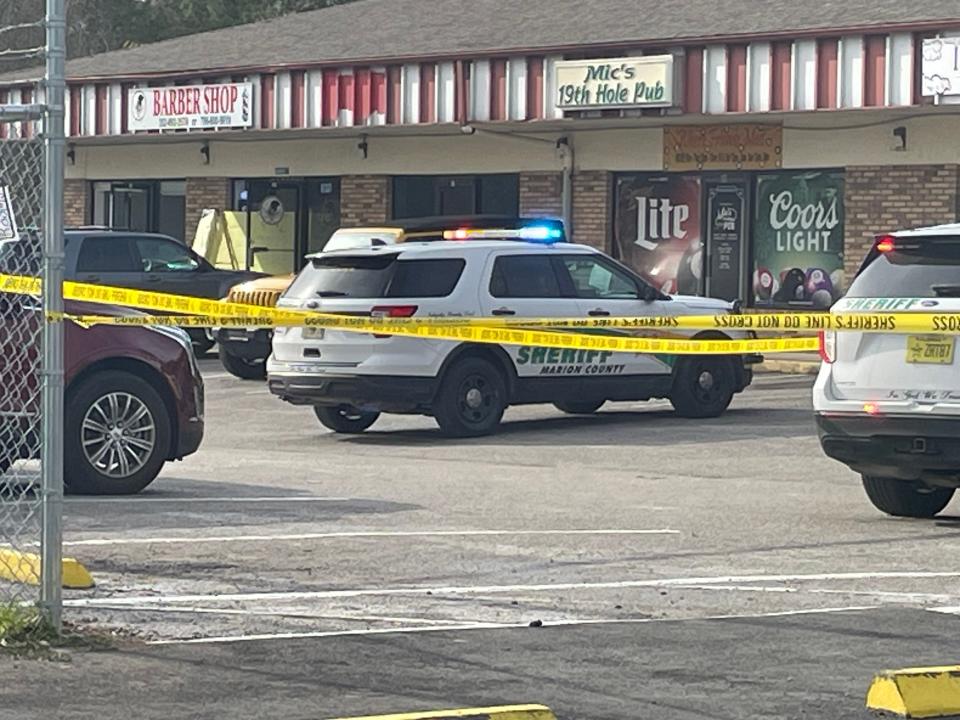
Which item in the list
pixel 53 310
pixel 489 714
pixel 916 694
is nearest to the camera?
pixel 489 714

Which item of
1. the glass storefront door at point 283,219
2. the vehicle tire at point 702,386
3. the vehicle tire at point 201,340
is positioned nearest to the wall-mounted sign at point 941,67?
the vehicle tire at point 702,386

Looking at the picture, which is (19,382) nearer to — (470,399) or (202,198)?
(470,399)

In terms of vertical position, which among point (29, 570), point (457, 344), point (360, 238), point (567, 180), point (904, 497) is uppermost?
point (567, 180)

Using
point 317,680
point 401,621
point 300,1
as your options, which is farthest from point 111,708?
point 300,1

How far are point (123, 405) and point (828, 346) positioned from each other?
4.51m

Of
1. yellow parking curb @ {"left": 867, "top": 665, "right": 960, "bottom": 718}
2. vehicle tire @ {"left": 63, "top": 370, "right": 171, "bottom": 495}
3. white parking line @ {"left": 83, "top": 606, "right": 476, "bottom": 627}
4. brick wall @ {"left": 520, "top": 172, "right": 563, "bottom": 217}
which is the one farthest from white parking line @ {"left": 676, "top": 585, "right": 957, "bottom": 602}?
brick wall @ {"left": 520, "top": 172, "right": 563, "bottom": 217}

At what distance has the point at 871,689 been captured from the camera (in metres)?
7.38

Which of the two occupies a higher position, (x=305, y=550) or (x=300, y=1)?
(x=300, y=1)

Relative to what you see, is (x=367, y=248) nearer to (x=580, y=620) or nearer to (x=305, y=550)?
(x=305, y=550)

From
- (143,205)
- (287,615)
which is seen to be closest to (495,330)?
(287,615)

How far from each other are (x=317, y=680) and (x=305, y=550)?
3.66 meters

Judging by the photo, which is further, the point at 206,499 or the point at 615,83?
the point at 615,83

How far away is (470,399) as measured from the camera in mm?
18828

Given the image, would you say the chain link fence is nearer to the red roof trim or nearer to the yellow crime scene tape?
the yellow crime scene tape
